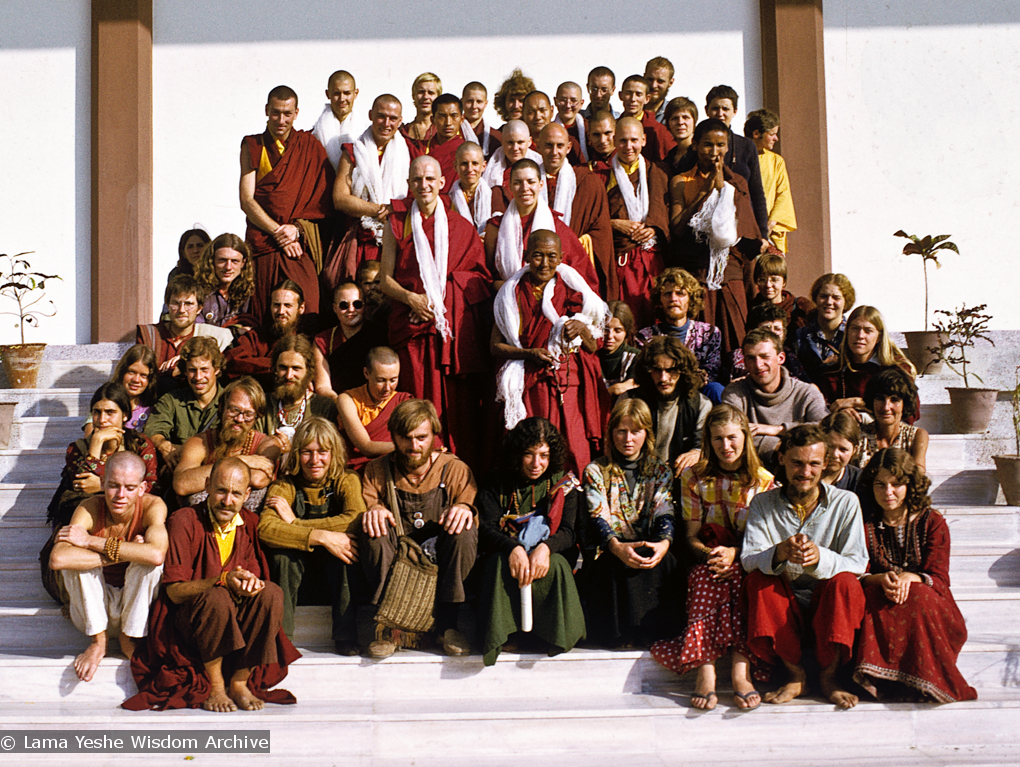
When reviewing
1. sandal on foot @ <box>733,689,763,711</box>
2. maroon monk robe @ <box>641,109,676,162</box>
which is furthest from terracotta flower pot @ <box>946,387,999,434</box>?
sandal on foot @ <box>733,689,763,711</box>

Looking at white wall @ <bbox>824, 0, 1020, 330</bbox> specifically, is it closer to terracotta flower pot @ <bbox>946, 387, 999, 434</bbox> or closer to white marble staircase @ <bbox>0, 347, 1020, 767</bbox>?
terracotta flower pot @ <bbox>946, 387, 999, 434</bbox>

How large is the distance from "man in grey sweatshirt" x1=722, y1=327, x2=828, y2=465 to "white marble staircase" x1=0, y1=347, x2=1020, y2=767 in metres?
0.94

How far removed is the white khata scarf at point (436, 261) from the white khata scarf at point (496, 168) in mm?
678

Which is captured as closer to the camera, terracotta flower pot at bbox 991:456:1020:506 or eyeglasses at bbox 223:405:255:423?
eyeglasses at bbox 223:405:255:423

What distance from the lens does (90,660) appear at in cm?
366

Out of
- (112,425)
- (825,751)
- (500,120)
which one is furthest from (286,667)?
(500,120)

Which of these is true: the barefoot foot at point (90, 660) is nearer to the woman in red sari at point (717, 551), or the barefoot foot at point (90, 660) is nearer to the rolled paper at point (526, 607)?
the rolled paper at point (526, 607)

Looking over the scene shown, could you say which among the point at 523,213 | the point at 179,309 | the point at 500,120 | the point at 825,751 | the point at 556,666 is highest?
the point at 500,120

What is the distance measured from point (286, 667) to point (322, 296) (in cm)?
260

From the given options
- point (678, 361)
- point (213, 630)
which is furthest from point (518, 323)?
point (213, 630)

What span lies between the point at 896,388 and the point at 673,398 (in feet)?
3.03

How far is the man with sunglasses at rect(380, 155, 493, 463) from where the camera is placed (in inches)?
188

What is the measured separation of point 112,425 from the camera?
14.1 feet

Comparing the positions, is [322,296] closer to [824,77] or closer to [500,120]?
[500,120]
